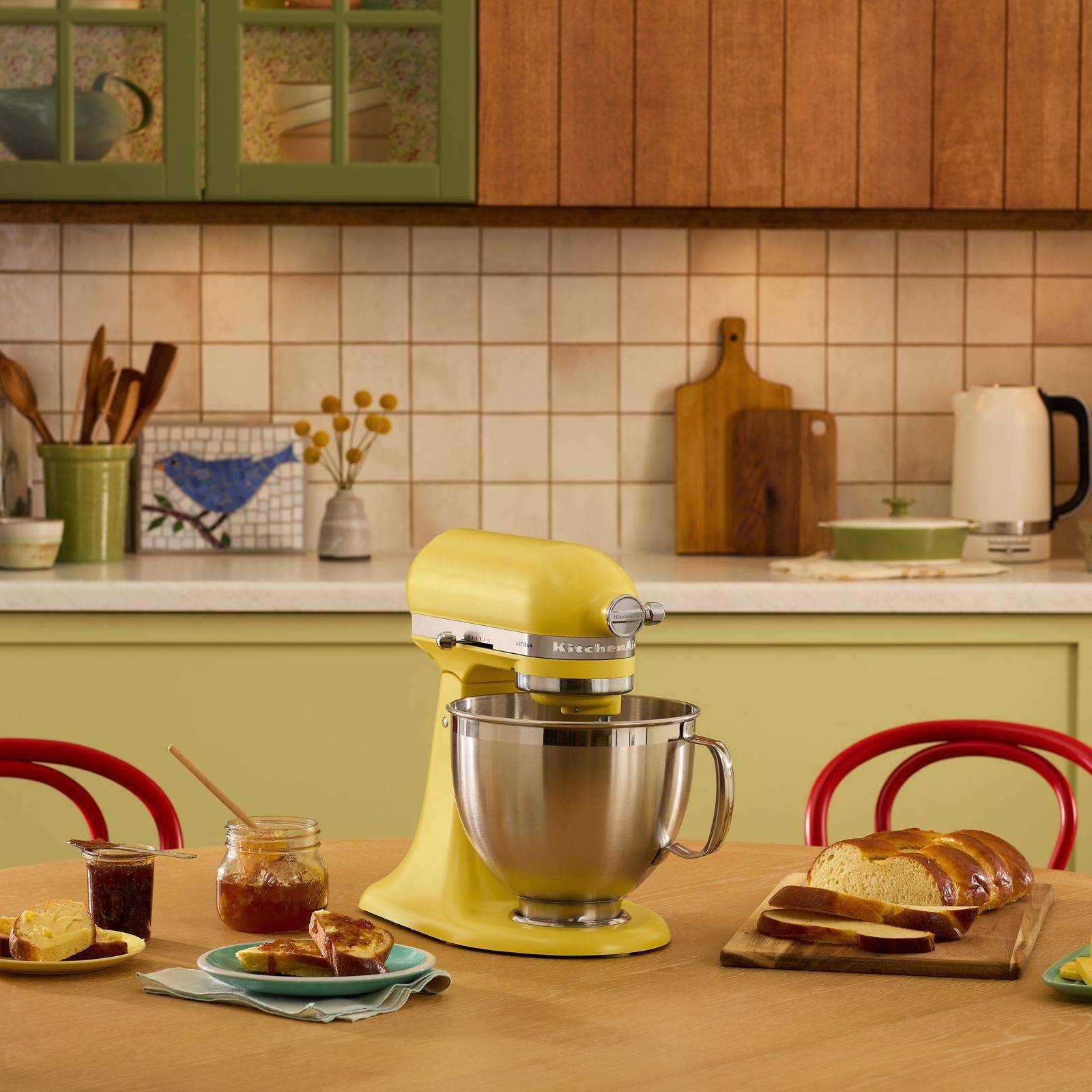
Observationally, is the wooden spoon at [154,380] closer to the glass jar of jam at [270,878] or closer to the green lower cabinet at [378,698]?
the green lower cabinet at [378,698]

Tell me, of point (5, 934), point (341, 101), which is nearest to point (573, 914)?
point (5, 934)

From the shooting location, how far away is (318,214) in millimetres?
2912

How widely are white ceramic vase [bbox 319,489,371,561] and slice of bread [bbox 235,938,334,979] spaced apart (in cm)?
196

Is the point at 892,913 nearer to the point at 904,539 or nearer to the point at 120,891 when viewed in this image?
the point at 120,891

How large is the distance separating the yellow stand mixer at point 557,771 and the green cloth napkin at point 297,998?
115 mm

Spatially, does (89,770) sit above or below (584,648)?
below

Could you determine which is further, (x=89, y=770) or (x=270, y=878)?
(x=89, y=770)

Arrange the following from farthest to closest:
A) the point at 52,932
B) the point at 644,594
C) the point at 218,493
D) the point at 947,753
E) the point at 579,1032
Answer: the point at 218,493
the point at 644,594
the point at 947,753
the point at 52,932
the point at 579,1032

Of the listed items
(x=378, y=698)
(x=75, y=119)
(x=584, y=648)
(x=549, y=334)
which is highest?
(x=75, y=119)

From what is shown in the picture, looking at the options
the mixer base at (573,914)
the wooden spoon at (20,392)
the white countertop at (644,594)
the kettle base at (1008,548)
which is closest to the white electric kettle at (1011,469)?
the kettle base at (1008,548)

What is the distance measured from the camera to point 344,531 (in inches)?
115

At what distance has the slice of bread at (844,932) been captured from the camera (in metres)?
1.06

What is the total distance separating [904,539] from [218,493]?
4.50ft

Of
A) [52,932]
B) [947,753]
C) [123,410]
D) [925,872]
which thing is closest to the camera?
[52,932]
